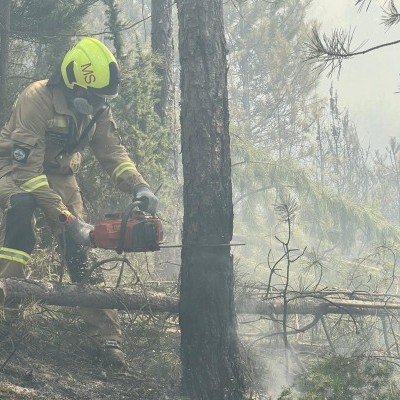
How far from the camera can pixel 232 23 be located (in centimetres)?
2486

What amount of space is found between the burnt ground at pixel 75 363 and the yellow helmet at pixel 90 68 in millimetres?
1567

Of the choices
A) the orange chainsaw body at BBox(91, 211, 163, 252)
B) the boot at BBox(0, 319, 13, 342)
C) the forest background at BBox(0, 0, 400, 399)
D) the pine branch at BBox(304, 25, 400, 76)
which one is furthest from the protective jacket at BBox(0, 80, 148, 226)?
the pine branch at BBox(304, 25, 400, 76)

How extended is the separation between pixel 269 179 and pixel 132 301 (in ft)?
29.5

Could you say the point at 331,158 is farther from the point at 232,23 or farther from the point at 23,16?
the point at 23,16

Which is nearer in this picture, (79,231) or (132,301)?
(79,231)

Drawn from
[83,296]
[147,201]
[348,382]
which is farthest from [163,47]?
[348,382]

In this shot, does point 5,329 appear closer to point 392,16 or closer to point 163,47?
point 392,16

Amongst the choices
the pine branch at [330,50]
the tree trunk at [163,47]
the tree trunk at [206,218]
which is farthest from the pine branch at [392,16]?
the tree trunk at [163,47]

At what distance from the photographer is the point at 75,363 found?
400 centimetres

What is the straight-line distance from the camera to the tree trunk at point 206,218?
3787 mm

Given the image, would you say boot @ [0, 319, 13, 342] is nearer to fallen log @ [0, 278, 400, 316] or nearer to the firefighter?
the firefighter

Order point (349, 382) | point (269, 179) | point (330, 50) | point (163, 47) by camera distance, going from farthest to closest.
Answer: point (269, 179) < point (163, 47) < point (330, 50) < point (349, 382)

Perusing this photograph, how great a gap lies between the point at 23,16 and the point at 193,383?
4.75 m

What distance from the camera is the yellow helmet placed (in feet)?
14.0
